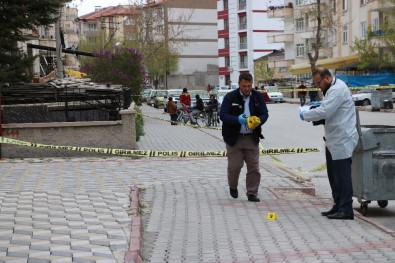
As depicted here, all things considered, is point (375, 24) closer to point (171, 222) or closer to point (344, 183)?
point (344, 183)

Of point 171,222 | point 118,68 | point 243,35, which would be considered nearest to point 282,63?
point 243,35

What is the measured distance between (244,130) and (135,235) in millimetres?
2933

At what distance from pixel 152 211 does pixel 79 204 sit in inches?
38.8

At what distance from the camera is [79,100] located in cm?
1744

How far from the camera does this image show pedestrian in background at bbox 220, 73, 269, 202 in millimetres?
9883

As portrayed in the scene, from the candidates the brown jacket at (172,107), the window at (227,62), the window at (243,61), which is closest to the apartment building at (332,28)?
the window at (243,61)

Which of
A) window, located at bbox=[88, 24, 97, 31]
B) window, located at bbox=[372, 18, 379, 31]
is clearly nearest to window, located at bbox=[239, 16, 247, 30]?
window, located at bbox=[372, 18, 379, 31]

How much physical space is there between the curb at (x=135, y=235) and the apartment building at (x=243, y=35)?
9086 cm

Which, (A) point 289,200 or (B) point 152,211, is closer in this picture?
(B) point 152,211

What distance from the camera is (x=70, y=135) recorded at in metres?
16.2

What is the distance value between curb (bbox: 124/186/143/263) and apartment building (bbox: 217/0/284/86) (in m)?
90.9

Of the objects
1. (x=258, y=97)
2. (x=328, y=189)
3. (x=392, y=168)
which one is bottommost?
(x=328, y=189)

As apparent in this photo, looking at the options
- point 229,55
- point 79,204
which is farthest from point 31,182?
point 229,55

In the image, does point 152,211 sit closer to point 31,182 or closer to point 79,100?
point 31,182
